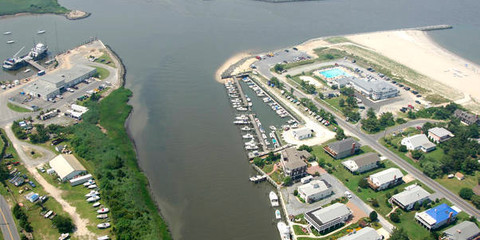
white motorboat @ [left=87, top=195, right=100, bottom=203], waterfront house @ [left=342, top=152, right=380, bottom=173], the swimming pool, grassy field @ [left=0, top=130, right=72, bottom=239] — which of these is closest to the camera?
grassy field @ [left=0, top=130, right=72, bottom=239]

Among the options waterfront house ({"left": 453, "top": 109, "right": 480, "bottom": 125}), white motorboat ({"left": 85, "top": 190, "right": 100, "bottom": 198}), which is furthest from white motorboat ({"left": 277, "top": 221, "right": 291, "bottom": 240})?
waterfront house ({"left": 453, "top": 109, "right": 480, "bottom": 125})

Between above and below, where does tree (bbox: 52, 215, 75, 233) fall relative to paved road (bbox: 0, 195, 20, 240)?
above

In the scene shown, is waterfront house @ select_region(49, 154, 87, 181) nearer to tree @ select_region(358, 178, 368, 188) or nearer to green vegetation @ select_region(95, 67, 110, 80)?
green vegetation @ select_region(95, 67, 110, 80)

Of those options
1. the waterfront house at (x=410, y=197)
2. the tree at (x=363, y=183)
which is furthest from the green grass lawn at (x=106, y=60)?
the waterfront house at (x=410, y=197)

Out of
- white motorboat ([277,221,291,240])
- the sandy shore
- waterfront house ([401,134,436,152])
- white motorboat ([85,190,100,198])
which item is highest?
the sandy shore

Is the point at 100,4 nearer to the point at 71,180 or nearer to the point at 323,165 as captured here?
the point at 71,180

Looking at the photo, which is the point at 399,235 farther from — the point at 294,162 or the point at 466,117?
the point at 466,117

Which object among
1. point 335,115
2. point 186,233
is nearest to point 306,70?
point 335,115
